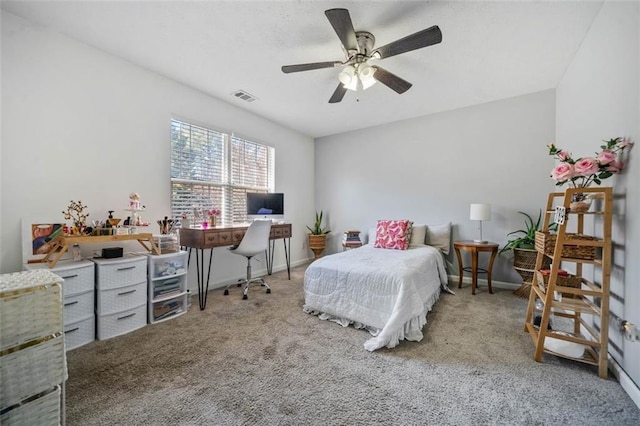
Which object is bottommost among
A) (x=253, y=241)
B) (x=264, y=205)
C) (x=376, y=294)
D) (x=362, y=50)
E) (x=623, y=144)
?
(x=376, y=294)

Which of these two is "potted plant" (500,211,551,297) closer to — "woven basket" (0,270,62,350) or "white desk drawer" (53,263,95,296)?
"woven basket" (0,270,62,350)

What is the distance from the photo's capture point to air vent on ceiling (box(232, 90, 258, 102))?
10.3ft

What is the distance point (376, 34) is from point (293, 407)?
269 cm

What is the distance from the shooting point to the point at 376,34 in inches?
82.0

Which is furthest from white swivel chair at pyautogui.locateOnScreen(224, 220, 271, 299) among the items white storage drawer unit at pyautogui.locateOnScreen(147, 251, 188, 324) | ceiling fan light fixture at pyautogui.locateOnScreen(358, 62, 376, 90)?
ceiling fan light fixture at pyautogui.locateOnScreen(358, 62, 376, 90)

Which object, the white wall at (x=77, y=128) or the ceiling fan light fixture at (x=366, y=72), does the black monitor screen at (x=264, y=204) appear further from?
the ceiling fan light fixture at (x=366, y=72)

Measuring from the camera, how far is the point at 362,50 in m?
2.11

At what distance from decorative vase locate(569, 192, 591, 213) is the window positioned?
349 cm

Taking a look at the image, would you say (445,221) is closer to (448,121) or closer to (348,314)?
(448,121)

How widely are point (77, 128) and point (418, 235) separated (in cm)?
400

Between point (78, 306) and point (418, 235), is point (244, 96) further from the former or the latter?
point (418, 235)

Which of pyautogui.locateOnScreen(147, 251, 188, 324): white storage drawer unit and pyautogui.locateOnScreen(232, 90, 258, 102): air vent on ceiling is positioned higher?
pyautogui.locateOnScreen(232, 90, 258, 102): air vent on ceiling

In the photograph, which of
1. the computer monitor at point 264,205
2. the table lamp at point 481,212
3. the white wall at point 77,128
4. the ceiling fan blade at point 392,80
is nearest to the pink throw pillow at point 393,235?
the table lamp at point 481,212

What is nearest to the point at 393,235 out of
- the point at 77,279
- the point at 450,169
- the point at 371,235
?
the point at 371,235
